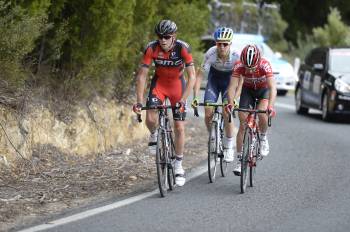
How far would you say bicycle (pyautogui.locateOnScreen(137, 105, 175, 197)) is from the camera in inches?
382

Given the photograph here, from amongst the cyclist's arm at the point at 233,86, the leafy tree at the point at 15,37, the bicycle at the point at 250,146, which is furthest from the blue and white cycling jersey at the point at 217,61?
the leafy tree at the point at 15,37

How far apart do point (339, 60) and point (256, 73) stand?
386 inches

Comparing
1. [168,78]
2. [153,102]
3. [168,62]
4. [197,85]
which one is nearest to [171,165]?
[153,102]

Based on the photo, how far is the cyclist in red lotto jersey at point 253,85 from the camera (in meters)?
10.4

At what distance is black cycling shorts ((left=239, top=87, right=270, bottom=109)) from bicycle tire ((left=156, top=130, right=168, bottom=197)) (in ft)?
5.83

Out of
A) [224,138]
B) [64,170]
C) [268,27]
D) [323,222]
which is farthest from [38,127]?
[268,27]

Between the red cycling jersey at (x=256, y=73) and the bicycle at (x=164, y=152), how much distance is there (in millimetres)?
1216

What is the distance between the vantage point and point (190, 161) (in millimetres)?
12938

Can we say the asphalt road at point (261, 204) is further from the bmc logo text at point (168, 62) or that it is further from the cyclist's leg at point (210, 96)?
the bmc logo text at point (168, 62)

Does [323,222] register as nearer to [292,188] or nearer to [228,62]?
[292,188]

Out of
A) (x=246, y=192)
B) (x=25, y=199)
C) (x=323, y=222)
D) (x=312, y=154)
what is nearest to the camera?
(x=323, y=222)

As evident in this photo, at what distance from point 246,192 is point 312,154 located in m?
4.15

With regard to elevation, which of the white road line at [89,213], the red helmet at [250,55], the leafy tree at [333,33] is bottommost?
the white road line at [89,213]

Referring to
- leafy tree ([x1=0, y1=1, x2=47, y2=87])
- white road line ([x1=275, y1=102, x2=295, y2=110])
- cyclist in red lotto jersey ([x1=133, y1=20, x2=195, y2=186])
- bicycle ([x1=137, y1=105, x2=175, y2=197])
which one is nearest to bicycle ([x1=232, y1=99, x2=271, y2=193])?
cyclist in red lotto jersey ([x1=133, y1=20, x2=195, y2=186])
